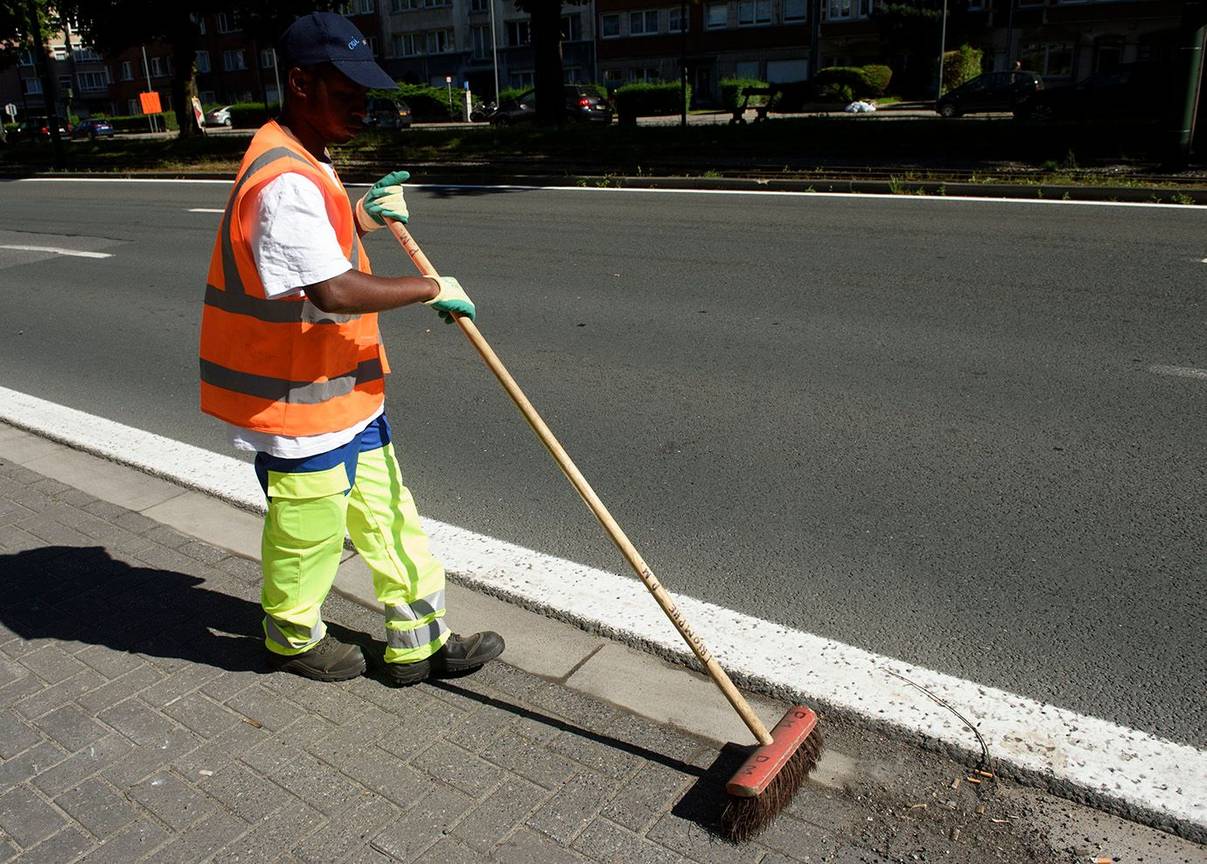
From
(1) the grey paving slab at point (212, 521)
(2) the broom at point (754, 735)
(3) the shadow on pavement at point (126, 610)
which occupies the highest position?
(2) the broom at point (754, 735)

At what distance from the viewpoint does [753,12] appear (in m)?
53.8

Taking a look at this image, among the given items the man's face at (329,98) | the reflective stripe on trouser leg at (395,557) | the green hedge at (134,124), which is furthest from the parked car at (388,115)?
the reflective stripe on trouser leg at (395,557)

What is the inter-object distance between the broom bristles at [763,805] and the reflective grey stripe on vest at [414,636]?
1.06m

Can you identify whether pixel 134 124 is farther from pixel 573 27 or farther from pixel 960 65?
pixel 960 65

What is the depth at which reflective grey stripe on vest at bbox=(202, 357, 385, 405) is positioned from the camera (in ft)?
9.18

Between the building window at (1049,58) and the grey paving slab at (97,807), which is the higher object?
the building window at (1049,58)

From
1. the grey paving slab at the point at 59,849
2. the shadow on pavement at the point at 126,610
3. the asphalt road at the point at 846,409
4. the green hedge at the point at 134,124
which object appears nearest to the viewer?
the grey paving slab at the point at 59,849

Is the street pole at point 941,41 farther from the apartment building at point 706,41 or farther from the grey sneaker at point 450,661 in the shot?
the grey sneaker at point 450,661

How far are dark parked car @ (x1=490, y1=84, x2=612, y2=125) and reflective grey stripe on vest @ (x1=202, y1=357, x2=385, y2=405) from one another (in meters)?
35.3

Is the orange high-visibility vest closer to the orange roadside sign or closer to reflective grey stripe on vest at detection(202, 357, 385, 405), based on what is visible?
reflective grey stripe on vest at detection(202, 357, 385, 405)

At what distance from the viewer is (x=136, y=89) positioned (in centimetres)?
7800

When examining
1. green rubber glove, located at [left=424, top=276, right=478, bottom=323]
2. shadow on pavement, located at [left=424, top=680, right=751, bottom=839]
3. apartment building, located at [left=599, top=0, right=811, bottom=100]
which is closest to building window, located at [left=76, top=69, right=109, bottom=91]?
apartment building, located at [left=599, top=0, right=811, bottom=100]

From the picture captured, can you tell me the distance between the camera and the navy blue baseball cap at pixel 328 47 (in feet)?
8.77

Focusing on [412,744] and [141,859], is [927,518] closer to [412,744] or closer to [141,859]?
[412,744]
